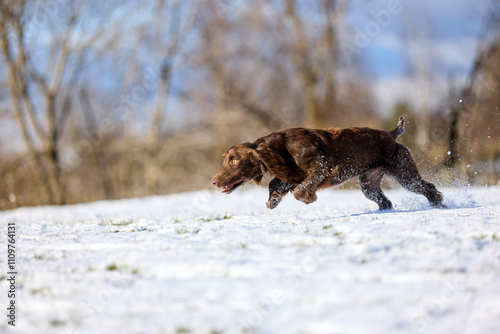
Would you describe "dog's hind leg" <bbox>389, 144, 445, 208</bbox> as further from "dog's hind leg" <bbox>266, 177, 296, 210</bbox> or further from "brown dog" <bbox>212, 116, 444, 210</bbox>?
"dog's hind leg" <bbox>266, 177, 296, 210</bbox>

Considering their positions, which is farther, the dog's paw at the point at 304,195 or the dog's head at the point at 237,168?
the dog's head at the point at 237,168

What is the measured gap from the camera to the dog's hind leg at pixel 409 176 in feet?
21.2

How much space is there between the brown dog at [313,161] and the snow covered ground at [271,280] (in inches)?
39.5

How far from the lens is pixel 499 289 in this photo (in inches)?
128

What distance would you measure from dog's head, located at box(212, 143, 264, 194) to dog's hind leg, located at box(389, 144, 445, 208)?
1.82 metres

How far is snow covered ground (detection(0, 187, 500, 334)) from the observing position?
293 cm

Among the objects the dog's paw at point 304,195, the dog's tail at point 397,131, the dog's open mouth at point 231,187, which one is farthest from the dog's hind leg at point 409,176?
the dog's open mouth at point 231,187

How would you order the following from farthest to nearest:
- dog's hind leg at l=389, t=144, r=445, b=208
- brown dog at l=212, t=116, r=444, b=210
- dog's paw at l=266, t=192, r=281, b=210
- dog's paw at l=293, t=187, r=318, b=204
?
dog's hind leg at l=389, t=144, r=445, b=208, dog's paw at l=266, t=192, r=281, b=210, brown dog at l=212, t=116, r=444, b=210, dog's paw at l=293, t=187, r=318, b=204

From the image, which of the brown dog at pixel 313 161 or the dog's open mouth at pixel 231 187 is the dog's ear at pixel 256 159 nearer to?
the brown dog at pixel 313 161

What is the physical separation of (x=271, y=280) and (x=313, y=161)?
269 centimetres

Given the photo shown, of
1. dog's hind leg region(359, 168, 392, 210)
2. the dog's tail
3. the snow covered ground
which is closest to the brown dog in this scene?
the dog's tail

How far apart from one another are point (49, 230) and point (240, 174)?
2.53 metres

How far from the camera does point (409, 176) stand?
648cm

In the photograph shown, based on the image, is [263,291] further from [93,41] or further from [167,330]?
[93,41]
